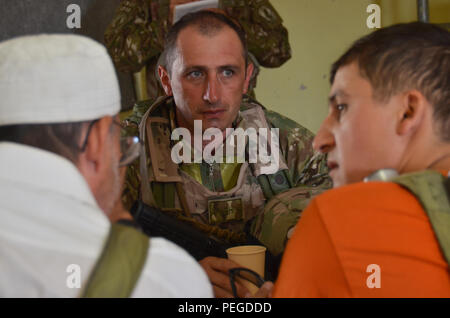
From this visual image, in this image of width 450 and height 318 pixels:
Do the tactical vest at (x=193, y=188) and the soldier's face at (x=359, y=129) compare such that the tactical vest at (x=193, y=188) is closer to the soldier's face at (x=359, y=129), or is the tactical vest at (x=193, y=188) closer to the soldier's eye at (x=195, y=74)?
the soldier's eye at (x=195, y=74)

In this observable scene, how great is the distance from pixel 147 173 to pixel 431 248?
0.69 m

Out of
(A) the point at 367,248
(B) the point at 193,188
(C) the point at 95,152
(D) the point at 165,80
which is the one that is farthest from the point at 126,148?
(D) the point at 165,80

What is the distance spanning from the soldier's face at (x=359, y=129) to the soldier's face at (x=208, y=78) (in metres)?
0.51

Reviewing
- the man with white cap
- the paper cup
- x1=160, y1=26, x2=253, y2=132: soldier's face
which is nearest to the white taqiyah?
the man with white cap

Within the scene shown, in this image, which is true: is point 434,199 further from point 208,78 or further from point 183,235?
point 208,78

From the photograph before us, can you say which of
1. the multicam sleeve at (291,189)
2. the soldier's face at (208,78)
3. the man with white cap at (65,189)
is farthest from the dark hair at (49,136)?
the soldier's face at (208,78)

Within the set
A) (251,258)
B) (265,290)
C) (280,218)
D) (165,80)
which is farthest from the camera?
(165,80)

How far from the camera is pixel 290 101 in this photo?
1250 mm

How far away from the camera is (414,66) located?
0.57 metres

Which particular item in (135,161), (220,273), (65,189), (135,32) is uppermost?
(135,32)

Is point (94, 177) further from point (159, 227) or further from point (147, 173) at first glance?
point (147, 173)

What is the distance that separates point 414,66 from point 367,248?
0.22 meters

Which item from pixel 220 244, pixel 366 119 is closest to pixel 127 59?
pixel 220 244

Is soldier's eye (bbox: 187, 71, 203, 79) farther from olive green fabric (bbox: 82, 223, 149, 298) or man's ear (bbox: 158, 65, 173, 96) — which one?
olive green fabric (bbox: 82, 223, 149, 298)
